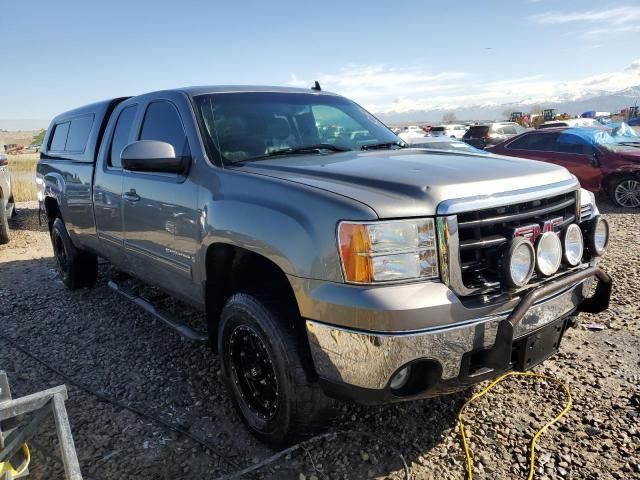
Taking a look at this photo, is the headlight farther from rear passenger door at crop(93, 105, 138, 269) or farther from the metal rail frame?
rear passenger door at crop(93, 105, 138, 269)

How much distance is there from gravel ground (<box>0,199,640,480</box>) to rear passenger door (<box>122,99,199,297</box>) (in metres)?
0.68

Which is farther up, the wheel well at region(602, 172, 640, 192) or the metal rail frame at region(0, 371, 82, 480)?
the metal rail frame at region(0, 371, 82, 480)

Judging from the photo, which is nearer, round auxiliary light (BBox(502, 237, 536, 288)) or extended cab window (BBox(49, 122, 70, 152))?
round auxiliary light (BBox(502, 237, 536, 288))

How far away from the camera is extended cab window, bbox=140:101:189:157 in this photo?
326 centimetres

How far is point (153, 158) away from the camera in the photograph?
9.56 feet

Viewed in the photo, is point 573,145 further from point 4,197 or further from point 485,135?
point 4,197

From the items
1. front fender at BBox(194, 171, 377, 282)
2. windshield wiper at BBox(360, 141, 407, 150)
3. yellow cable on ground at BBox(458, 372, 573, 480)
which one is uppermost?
windshield wiper at BBox(360, 141, 407, 150)

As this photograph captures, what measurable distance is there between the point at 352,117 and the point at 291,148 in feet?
2.66

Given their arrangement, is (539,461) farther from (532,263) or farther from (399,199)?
(399,199)

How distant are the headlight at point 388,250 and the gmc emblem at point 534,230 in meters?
0.47

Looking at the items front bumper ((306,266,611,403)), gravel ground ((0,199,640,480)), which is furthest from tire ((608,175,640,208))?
front bumper ((306,266,611,403))

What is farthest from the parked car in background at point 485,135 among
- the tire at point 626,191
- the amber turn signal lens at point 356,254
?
the amber turn signal lens at point 356,254

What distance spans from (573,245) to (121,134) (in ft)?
11.1

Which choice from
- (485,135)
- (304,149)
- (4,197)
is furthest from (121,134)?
(485,135)
